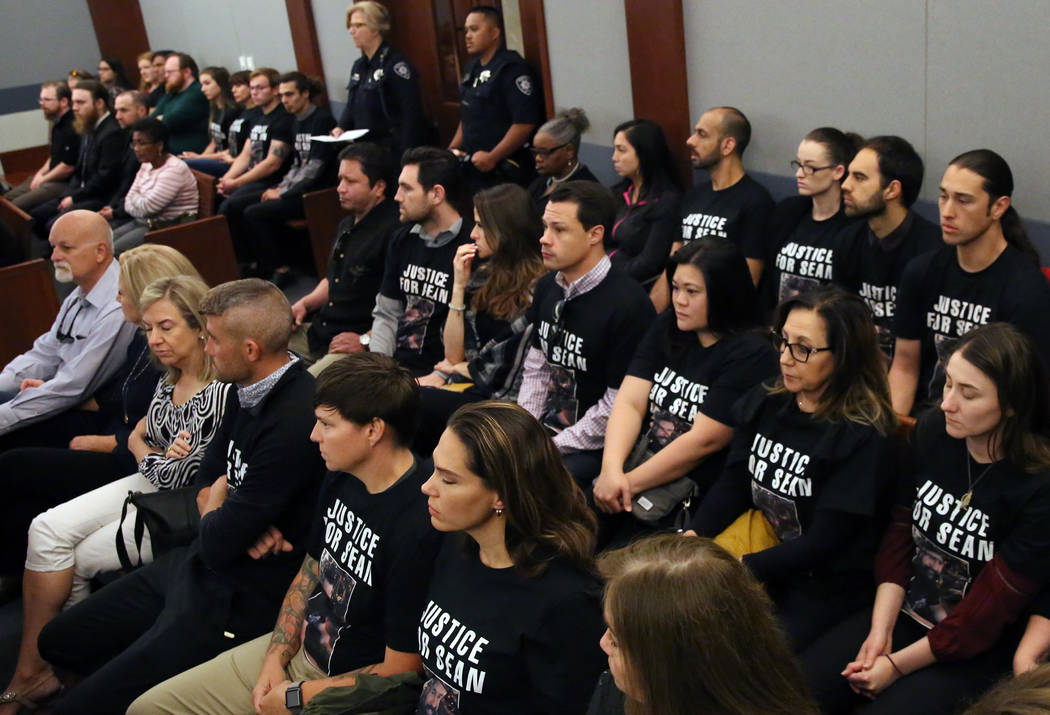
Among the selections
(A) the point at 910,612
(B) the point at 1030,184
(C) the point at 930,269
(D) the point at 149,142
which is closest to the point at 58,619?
(A) the point at 910,612

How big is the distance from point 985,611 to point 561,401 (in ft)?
4.90

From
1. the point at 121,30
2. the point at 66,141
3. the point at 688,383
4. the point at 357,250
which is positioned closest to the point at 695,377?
the point at 688,383

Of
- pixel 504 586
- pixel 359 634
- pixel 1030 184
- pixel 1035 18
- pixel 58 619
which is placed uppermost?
pixel 1035 18

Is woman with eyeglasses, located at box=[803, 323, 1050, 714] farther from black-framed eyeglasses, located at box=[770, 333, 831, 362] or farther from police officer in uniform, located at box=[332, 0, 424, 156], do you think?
police officer in uniform, located at box=[332, 0, 424, 156]

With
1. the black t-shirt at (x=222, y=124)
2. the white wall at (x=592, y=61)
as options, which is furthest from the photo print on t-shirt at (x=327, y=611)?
the black t-shirt at (x=222, y=124)

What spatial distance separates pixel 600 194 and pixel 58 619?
80.1 inches

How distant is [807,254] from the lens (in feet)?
11.3

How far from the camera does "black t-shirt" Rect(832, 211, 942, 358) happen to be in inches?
124

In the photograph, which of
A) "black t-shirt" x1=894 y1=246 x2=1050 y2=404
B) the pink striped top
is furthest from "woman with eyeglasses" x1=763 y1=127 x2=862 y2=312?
the pink striped top

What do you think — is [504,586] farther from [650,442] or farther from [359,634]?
[650,442]

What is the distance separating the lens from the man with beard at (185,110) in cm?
831

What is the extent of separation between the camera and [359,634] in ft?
7.62

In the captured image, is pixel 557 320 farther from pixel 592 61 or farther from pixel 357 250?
pixel 592 61

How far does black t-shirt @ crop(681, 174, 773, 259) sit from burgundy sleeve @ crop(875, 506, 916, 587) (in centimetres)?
175
